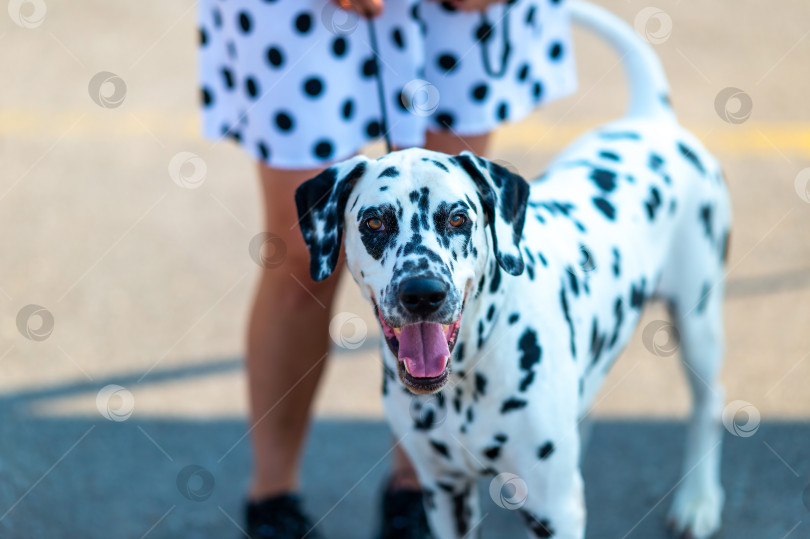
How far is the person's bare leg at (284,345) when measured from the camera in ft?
9.96

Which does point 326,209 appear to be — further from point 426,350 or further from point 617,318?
point 617,318

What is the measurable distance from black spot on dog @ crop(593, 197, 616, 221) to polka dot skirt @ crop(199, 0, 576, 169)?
420 millimetres

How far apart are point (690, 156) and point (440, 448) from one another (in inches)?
58.8

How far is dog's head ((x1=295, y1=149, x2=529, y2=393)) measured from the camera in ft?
7.45

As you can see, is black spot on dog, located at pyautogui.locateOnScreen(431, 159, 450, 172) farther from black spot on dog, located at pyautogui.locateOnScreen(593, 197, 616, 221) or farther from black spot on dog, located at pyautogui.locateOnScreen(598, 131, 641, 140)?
black spot on dog, located at pyautogui.locateOnScreen(598, 131, 641, 140)

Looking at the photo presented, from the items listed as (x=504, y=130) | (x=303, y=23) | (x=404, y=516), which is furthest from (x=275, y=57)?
(x=504, y=130)

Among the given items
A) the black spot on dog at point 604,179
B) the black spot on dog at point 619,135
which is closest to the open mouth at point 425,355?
the black spot on dog at point 604,179

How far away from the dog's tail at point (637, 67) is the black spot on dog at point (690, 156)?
23 centimetres

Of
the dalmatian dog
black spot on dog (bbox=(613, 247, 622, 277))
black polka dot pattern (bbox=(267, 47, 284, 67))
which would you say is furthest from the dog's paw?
black polka dot pattern (bbox=(267, 47, 284, 67))

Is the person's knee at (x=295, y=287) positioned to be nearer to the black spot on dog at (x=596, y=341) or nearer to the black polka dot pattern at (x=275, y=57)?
the black polka dot pattern at (x=275, y=57)

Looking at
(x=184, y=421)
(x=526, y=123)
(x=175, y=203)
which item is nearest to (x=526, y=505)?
(x=184, y=421)

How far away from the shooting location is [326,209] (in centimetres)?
249

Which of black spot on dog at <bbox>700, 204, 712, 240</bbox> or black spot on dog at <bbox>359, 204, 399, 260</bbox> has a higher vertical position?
black spot on dog at <bbox>700, 204, 712, 240</bbox>

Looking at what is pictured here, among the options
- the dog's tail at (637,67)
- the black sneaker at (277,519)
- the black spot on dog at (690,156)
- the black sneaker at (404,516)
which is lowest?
the black sneaker at (277,519)
